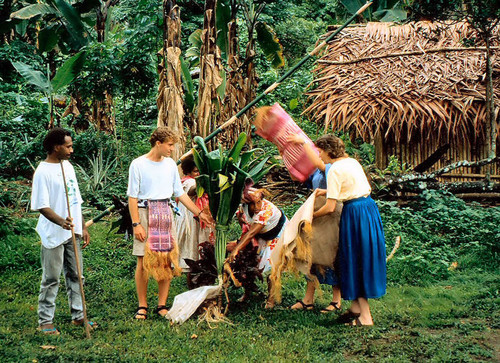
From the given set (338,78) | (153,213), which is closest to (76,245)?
(153,213)

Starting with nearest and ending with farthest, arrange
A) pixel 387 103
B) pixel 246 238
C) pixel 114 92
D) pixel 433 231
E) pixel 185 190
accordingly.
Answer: pixel 246 238
pixel 185 190
pixel 433 231
pixel 387 103
pixel 114 92

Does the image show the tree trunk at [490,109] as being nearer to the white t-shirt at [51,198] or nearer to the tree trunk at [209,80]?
the tree trunk at [209,80]

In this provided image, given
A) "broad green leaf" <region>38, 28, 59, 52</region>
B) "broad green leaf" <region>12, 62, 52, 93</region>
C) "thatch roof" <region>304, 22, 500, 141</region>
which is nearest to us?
"thatch roof" <region>304, 22, 500, 141</region>

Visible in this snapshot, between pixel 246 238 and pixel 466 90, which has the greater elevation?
pixel 466 90

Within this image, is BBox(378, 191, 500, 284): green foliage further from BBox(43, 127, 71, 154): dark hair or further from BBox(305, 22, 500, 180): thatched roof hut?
BBox(43, 127, 71, 154): dark hair

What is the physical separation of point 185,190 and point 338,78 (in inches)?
164

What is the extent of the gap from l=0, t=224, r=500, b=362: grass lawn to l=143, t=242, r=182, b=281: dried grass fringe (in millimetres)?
426

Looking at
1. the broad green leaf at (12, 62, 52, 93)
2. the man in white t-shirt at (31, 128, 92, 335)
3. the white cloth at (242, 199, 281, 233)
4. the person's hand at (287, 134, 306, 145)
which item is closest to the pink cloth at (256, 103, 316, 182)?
the person's hand at (287, 134, 306, 145)

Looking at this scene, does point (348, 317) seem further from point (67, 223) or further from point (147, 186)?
point (67, 223)

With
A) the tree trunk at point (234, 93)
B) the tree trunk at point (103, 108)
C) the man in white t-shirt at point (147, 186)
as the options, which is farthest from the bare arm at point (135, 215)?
the tree trunk at point (103, 108)

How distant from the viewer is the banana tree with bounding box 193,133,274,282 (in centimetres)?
459

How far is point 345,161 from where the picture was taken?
4.42 m

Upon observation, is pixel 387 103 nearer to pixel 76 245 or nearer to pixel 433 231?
pixel 433 231

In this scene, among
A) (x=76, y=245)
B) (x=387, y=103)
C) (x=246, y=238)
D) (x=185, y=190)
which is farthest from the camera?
(x=387, y=103)
